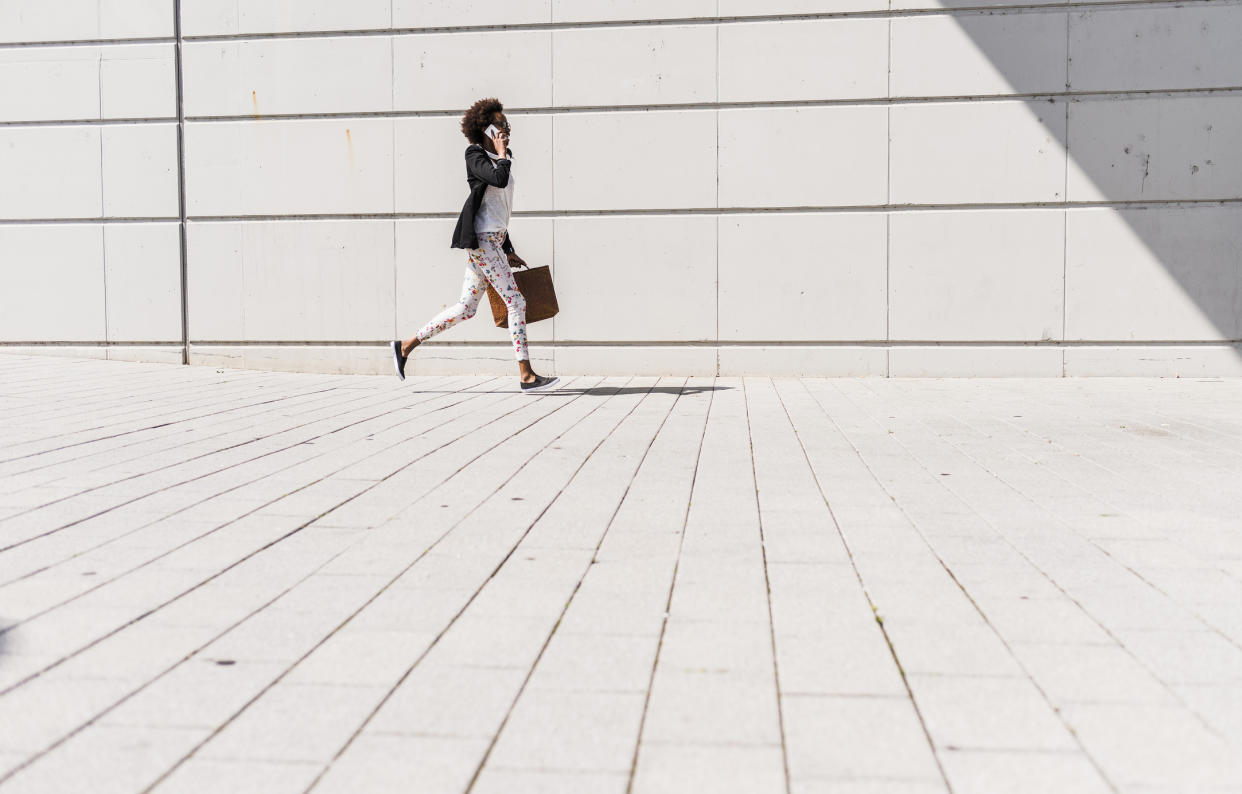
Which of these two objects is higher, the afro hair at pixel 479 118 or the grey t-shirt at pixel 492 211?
the afro hair at pixel 479 118

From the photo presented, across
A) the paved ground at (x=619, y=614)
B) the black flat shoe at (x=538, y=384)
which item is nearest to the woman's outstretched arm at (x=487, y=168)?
the black flat shoe at (x=538, y=384)

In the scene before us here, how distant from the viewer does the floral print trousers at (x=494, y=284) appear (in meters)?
9.20

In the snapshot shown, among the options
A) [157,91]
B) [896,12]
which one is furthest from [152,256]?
[896,12]

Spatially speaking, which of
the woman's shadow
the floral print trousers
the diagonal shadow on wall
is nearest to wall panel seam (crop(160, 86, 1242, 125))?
the diagonal shadow on wall

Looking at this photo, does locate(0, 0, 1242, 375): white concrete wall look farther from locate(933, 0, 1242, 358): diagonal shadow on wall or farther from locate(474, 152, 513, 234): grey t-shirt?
locate(474, 152, 513, 234): grey t-shirt

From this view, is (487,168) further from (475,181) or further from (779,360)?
(779,360)

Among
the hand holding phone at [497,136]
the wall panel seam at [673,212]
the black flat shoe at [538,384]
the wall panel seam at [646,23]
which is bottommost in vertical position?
the black flat shoe at [538,384]

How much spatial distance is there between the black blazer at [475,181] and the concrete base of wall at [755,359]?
2.12 metres

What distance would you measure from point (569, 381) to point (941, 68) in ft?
13.8

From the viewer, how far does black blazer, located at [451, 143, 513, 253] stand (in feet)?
28.9

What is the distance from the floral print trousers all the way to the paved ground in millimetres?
2717

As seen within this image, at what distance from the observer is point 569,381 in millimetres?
10484

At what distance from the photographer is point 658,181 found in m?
10.8

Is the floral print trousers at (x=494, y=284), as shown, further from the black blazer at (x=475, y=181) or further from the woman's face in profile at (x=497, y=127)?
the woman's face in profile at (x=497, y=127)
